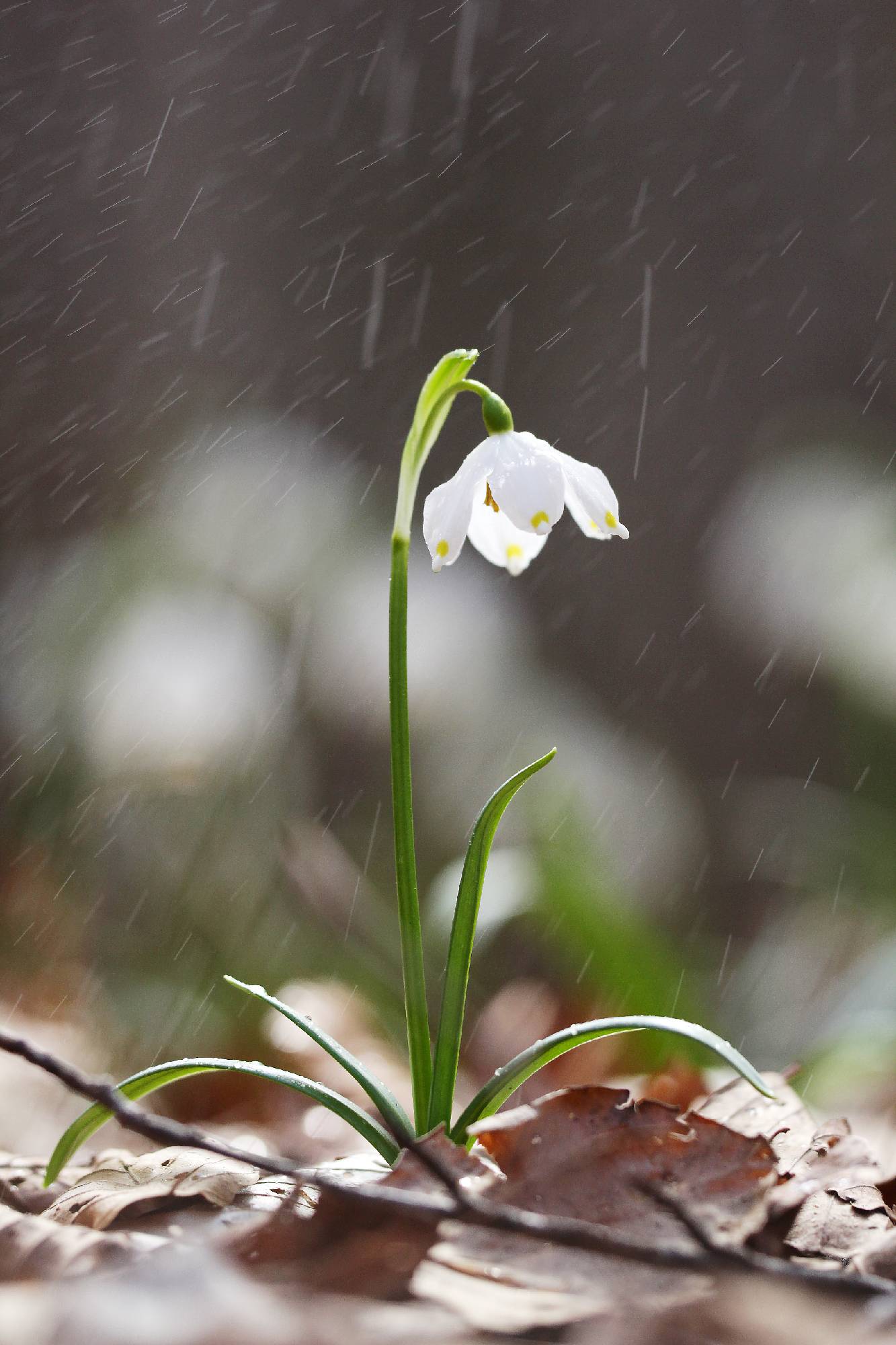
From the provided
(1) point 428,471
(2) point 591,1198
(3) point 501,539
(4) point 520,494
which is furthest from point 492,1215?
(1) point 428,471

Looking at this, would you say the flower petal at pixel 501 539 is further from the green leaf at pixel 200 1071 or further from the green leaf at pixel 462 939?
the green leaf at pixel 200 1071

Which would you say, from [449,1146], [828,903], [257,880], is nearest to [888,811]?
[828,903]

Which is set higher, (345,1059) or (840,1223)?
(345,1059)

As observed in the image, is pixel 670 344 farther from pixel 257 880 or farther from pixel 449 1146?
pixel 449 1146

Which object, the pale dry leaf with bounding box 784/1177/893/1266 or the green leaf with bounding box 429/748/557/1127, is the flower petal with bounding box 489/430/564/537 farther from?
the pale dry leaf with bounding box 784/1177/893/1266

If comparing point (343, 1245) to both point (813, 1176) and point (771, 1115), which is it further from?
point (771, 1115)

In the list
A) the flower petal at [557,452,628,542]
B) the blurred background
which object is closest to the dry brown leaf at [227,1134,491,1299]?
the flower petal at [557,452,628,542]
